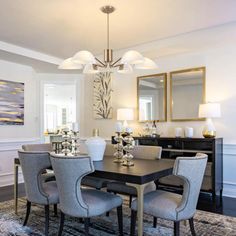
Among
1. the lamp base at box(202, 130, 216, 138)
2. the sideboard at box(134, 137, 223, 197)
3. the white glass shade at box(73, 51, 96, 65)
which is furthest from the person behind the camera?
the lamp base at box(202, 130, 216, 138)

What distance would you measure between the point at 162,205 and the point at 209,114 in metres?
2.15

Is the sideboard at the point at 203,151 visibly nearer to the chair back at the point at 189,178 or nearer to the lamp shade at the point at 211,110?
the lamp shade at the point at 211,110

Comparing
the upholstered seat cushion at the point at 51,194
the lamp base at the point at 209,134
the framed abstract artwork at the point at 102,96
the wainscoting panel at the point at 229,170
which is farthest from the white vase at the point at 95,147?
the framed abstract artwork at the point at 102,96

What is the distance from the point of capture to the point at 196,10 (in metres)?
3.08

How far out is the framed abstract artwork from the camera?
5480mm

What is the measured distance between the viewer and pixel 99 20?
3.38 metres

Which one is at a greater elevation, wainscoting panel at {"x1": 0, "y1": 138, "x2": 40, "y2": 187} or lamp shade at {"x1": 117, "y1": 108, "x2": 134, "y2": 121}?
lamp shade at {"x1": 117, "y1": 108, "x2": 134, "y2": 121}

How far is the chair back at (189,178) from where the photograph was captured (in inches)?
79.9

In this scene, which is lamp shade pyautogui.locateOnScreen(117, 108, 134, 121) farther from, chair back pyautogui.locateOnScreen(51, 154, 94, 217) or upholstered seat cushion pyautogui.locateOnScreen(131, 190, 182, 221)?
chair back pyautogui.locateOnScreen(51, 154, 94, 217)

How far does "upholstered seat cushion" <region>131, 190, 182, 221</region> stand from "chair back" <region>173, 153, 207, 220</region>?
6 centimetres

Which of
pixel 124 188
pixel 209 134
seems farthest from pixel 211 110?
pixel 124 188

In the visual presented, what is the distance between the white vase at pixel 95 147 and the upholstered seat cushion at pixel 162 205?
0.77 metres

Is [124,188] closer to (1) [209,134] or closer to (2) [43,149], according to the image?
(2) [43,149]

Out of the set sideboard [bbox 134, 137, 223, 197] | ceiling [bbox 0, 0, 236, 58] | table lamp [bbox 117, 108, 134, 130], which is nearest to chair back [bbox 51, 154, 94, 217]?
ceiling [bbox 0, 0, 236, 58]
